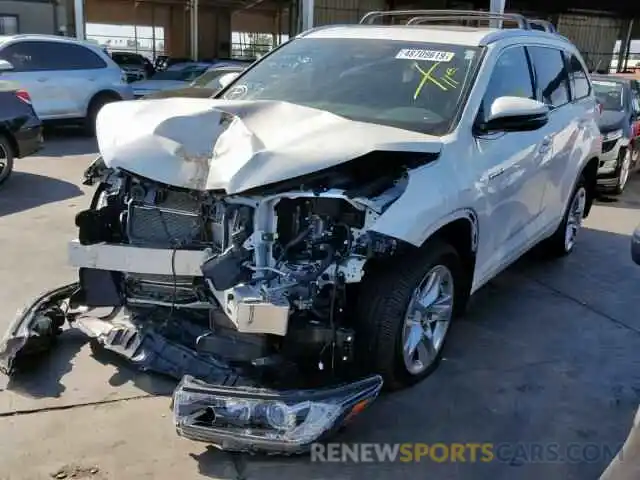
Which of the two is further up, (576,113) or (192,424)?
(576,113)

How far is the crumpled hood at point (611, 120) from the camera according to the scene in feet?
31.1

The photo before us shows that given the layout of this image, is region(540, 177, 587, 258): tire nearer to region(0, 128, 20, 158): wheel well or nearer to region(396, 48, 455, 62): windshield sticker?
region(396, 48, 455, 62): windshield sticker

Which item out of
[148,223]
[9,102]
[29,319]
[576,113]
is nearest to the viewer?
[148,223]

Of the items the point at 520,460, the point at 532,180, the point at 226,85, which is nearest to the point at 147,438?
the point at 520,460

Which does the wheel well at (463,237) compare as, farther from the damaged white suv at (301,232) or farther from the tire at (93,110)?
the tire at (93,110)

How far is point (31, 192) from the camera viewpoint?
324 inches

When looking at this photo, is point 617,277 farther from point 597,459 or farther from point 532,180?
point 597,459

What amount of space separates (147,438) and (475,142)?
2.39m

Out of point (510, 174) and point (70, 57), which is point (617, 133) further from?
point (70, 57)

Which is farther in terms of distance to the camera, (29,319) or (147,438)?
(29,319)

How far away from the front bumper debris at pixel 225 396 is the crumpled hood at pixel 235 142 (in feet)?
2.78

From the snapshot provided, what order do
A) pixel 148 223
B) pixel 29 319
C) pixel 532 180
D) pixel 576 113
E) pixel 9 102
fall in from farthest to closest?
pixel 9 102
pixel 576 113
pixel 532 180
pixel 29 319
pixel 148 223

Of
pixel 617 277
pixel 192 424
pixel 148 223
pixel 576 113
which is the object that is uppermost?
pixel 576 113

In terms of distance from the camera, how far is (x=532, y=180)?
15.8 feet
